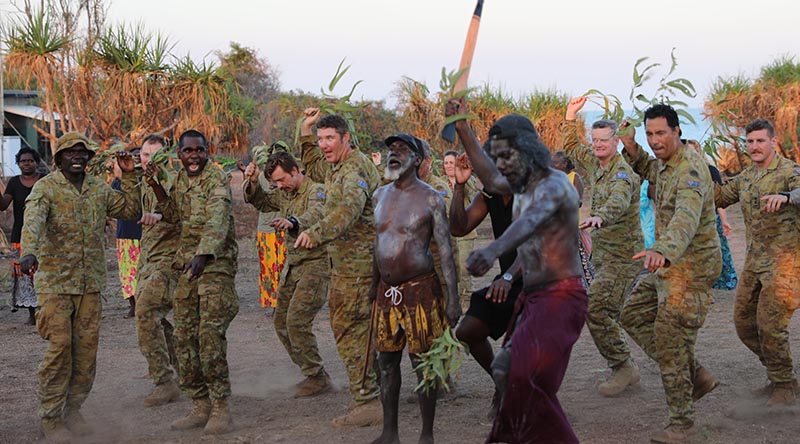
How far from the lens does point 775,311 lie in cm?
653

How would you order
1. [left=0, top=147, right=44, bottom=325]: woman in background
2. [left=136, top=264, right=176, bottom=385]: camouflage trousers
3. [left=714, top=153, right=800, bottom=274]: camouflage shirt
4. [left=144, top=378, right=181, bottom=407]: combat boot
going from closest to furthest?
1. [left=714, top=153, right=800, bottom=274]: camouflage shirt
2. [left=136, top=264, right=176, bottom=385]: camouflage trousers
3. [left=144, top=378, right=181, bottom=407]: combat boot
4. [left=0, top=147, right=44, bottom=325]: woman in background

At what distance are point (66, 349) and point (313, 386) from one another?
7.04 ft

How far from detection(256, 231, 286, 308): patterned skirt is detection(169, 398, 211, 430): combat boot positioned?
4.41 metres

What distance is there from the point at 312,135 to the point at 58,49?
11866mm

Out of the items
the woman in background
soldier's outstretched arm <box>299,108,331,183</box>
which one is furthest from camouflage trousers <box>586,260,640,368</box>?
the woman in background

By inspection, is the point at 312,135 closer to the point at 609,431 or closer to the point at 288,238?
the point at 288,238

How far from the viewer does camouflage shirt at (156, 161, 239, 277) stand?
6188 millimetres

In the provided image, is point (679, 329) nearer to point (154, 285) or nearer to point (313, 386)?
point (313, 386)

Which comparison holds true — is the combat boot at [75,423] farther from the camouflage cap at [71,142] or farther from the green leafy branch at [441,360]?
the green leafy branch at [441,360]

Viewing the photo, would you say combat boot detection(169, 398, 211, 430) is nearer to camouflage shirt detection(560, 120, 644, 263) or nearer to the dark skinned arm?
the dark skinned arm

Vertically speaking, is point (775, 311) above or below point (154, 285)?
below

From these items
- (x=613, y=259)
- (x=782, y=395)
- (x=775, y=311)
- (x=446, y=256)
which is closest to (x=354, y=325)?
(x=446, y=256)

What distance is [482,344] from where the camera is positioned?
5.86m

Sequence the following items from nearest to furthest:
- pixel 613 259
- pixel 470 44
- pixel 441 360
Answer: pixel 470 44, pixel 441 360, pixel 613 259
